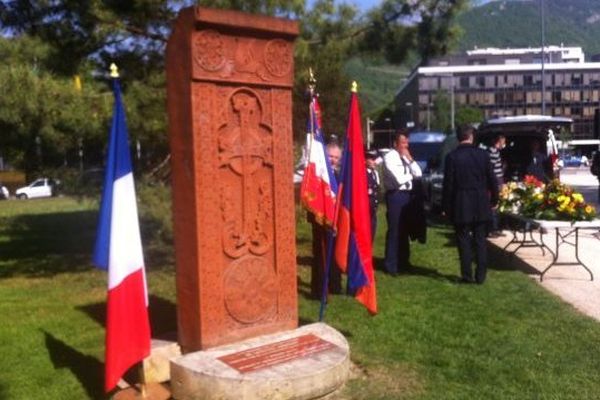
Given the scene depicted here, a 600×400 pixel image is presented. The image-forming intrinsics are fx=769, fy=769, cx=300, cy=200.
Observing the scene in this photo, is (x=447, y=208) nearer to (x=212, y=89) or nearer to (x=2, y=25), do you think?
(x=212, y=89)

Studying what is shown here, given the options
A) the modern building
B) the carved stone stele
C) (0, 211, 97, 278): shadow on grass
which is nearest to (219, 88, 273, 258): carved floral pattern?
the carved stone stele

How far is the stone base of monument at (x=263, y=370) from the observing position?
493 cm

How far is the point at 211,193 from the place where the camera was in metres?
5.54

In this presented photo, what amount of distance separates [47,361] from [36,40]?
5.73 m

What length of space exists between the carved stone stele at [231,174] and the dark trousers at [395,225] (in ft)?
12.5

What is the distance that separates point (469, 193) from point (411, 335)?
8.57 feet

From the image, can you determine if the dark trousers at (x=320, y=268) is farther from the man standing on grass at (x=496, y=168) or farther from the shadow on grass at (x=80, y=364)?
the man standing on grass at (x=496, y=168)

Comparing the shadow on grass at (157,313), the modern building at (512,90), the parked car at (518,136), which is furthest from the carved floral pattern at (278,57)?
the modern building at (512,90)

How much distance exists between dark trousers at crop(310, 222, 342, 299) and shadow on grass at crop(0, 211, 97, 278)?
4.53m

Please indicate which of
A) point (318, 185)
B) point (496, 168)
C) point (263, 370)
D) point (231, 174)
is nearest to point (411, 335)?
point (318, 185)

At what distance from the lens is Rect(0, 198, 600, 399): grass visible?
559 centimetres

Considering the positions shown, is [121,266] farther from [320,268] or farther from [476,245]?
[476,245]

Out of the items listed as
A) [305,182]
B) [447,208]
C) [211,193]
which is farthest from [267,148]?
[447,208]

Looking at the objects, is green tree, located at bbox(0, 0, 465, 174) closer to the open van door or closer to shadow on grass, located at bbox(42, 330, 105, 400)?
shadow on grass, located at bbox(42, 330, 105, 400)
